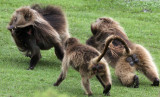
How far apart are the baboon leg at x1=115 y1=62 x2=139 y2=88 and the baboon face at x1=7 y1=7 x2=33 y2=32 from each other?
2.74 meters

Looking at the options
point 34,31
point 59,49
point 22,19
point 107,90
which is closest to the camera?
point 107,90

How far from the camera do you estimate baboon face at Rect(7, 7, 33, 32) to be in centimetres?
1017

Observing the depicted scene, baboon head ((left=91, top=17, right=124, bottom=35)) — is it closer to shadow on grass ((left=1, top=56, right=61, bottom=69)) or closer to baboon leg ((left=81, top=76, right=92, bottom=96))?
shadow on grass ((left=1, top=56, right=61, bottom=69))

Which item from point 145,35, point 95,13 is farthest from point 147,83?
point 95,13

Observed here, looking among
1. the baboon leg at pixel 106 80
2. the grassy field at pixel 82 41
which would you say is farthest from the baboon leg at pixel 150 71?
the baboon leg at pixel 106 80

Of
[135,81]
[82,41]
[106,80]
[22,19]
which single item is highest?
[106,80]

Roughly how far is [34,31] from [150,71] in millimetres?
3288

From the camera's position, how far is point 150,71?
9281 millimetres

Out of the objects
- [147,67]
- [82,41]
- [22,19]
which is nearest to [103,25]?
[147,67]

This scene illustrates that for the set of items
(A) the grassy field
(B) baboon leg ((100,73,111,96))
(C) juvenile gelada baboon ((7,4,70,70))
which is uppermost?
(B) baboon leg ((100,73,111,96))

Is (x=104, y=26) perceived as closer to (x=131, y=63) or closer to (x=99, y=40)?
(x=99, y=40)

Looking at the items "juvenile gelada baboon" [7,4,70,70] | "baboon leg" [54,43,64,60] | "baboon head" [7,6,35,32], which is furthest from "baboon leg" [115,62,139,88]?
"baboon head" [7,6,35,32]

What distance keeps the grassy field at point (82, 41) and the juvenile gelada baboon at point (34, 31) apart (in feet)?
1.65

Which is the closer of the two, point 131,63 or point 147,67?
point 131,63
